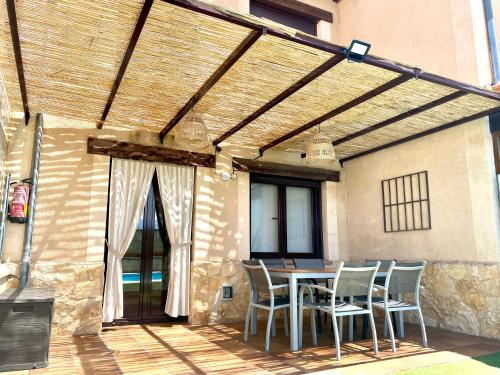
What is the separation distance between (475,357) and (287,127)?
10.8ft

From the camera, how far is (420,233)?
5.37 meters

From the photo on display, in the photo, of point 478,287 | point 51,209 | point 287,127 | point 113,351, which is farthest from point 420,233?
point 51,209

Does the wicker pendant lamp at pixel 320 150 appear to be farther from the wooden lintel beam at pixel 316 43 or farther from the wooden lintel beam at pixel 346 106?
the wooden lintel beam at pixel 316 43

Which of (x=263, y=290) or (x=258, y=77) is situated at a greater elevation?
(x=258, y=77)

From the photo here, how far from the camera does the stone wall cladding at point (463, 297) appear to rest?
436 cm

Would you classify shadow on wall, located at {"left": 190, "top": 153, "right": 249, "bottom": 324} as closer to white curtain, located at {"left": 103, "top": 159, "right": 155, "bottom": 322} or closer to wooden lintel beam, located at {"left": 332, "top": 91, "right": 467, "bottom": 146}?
white curtain, located at {"left": 103, "top": 159, "right": 155, "bottom": 322}

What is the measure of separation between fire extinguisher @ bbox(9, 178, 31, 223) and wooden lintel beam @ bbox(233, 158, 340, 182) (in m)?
2.82

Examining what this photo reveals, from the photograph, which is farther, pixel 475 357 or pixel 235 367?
pixel 475 357

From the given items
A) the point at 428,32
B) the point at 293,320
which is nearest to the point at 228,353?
the point at 293,320

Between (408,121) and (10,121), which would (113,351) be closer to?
(10,121)

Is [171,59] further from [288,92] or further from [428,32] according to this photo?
[428,32]

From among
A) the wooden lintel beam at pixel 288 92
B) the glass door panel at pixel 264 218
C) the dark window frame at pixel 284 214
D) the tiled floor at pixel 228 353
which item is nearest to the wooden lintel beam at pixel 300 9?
the wooden lintel beam at pixel 288 92

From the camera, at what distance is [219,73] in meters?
3.62

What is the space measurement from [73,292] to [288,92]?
347 centimetres
